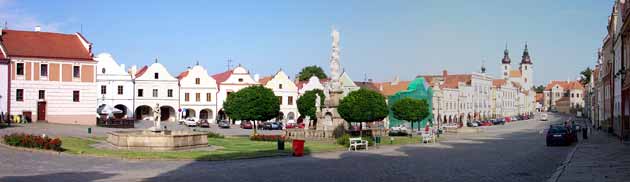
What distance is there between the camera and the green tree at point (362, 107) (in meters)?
43.2

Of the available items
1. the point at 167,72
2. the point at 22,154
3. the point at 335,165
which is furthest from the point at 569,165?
the point at 167,72

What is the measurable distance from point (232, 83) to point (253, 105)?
32488 millimetres

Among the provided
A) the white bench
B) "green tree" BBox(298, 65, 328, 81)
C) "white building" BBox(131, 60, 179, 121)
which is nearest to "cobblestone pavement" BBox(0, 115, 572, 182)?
the white bench

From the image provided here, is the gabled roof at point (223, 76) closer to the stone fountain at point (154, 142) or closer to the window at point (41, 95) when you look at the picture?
the window at point (41, 95)

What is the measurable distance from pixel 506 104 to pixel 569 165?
121 metres

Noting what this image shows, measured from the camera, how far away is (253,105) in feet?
153

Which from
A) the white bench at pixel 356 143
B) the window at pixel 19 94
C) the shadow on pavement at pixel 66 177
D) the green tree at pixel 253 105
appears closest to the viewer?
the shadow on pavement at pixel 66 177

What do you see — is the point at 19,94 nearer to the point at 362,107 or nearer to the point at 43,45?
the point at 43,45

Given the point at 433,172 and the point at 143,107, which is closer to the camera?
the point at 433,172

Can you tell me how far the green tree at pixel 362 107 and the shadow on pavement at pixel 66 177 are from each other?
26.7m

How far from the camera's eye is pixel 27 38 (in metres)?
53.5

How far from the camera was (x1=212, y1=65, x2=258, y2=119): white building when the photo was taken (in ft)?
256

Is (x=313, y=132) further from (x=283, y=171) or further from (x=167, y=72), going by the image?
(x=167, y=72)

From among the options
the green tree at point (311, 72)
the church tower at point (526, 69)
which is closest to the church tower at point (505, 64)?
the church tower at point (526, 69)
